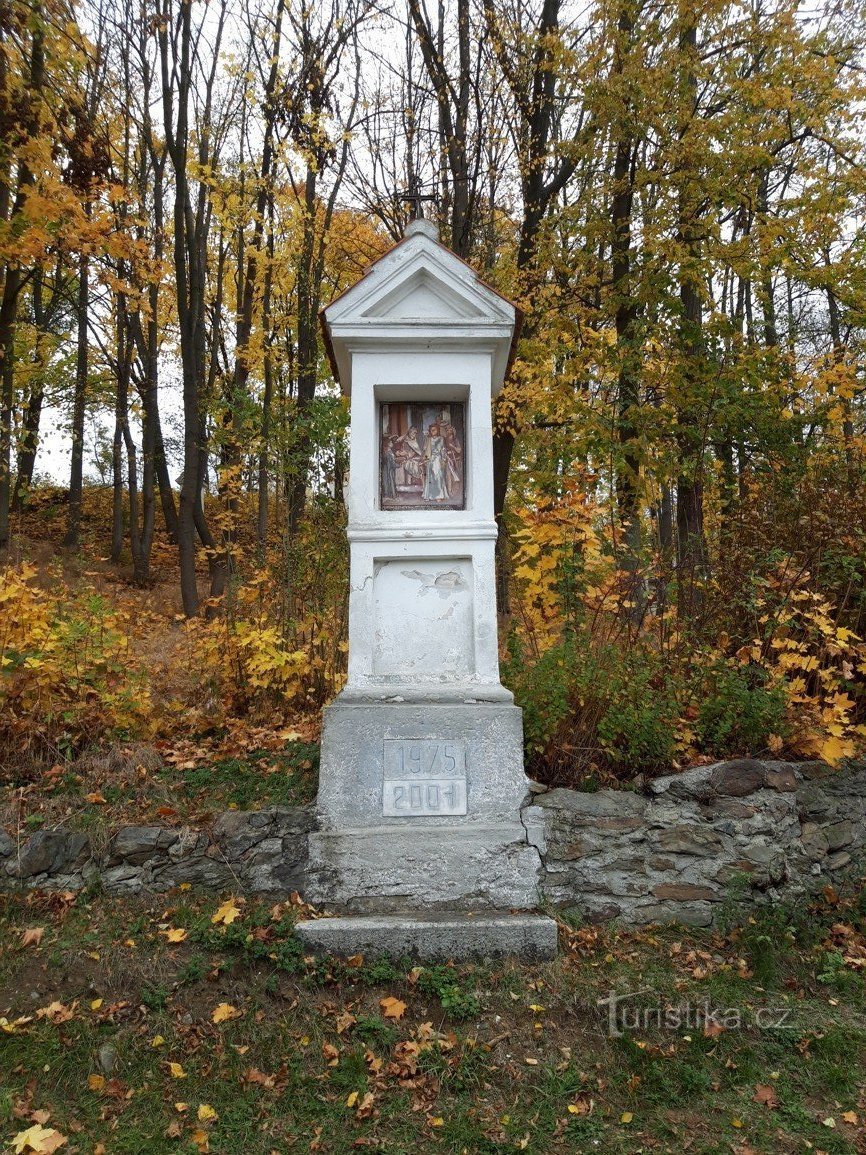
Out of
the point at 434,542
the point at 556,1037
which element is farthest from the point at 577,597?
the point at 556,1037

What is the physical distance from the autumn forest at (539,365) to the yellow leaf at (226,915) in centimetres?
155

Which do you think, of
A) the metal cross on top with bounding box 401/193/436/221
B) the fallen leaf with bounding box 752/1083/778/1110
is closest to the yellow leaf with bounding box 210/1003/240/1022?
the fallen leaf with bounding box 752/1083/778/1110

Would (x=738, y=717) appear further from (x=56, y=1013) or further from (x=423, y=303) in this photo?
(x=56, y=1013)

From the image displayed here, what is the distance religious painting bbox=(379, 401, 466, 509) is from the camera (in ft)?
14.7

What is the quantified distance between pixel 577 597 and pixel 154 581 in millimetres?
10972

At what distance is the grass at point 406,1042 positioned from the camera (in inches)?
114

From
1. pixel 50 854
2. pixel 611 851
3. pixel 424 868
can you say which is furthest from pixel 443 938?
pixel 50 854

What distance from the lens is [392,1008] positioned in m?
3.47

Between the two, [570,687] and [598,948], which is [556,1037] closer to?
[598,948]

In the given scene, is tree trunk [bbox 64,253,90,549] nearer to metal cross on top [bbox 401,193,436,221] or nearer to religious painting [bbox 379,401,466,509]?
metal cross on top [bbox 401,193,436,221]

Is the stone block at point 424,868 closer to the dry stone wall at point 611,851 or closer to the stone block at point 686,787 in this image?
the dry stone wall at point 611,851

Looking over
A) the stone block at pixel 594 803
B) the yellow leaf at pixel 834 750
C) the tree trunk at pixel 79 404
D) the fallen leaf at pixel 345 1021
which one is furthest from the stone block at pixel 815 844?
the tree trunk at pixel 79 404

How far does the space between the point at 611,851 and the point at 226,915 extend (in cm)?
203

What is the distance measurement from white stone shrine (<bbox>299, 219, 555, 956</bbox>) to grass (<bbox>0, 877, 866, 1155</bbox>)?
1.00ft
